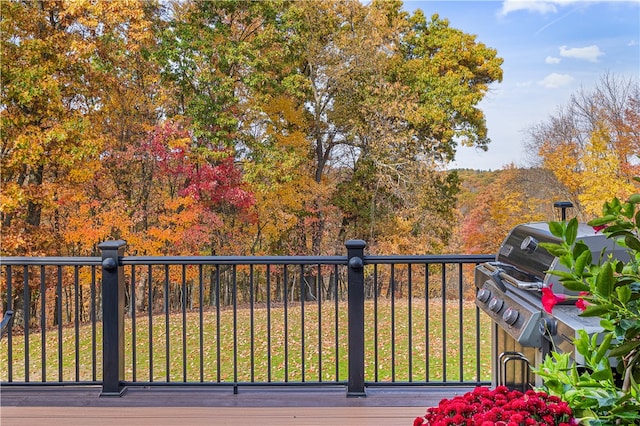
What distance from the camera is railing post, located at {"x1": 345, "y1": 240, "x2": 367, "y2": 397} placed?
2.76 metres

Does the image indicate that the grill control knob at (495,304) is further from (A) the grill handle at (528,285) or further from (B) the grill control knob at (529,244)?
(B) the grill control knob at (529,244)

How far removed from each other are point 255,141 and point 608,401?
32.3ft

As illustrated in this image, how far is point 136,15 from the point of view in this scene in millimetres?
9438

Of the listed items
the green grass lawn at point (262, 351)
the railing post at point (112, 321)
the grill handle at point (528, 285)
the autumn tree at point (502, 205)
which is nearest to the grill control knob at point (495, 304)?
the grill handle at point (528, 285)

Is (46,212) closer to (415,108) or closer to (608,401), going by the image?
(415,108)

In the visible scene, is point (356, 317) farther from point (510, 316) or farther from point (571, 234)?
point (571, 234)

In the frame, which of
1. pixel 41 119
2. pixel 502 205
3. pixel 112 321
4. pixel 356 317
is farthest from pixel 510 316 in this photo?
pixel 502 205

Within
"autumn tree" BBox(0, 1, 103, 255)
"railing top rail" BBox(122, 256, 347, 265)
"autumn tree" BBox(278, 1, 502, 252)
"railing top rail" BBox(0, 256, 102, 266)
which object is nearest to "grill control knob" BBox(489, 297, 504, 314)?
"railing top rail" BBox(122, 256, 347, 265)

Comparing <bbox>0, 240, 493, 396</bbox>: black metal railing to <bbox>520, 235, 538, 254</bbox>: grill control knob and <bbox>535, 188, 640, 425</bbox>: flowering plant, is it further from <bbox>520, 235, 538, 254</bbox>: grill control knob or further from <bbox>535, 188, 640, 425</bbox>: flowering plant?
<bbox>535, 188, 640, 425</bbox>: flowering plant

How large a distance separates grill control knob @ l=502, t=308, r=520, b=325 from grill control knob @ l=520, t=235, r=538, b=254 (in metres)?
0.29

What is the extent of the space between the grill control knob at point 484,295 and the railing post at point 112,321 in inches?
77.7

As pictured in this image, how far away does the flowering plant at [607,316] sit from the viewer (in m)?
1.07

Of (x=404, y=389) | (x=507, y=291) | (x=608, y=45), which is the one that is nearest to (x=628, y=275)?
(x=507, y=291)

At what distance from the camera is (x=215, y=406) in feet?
8.75
